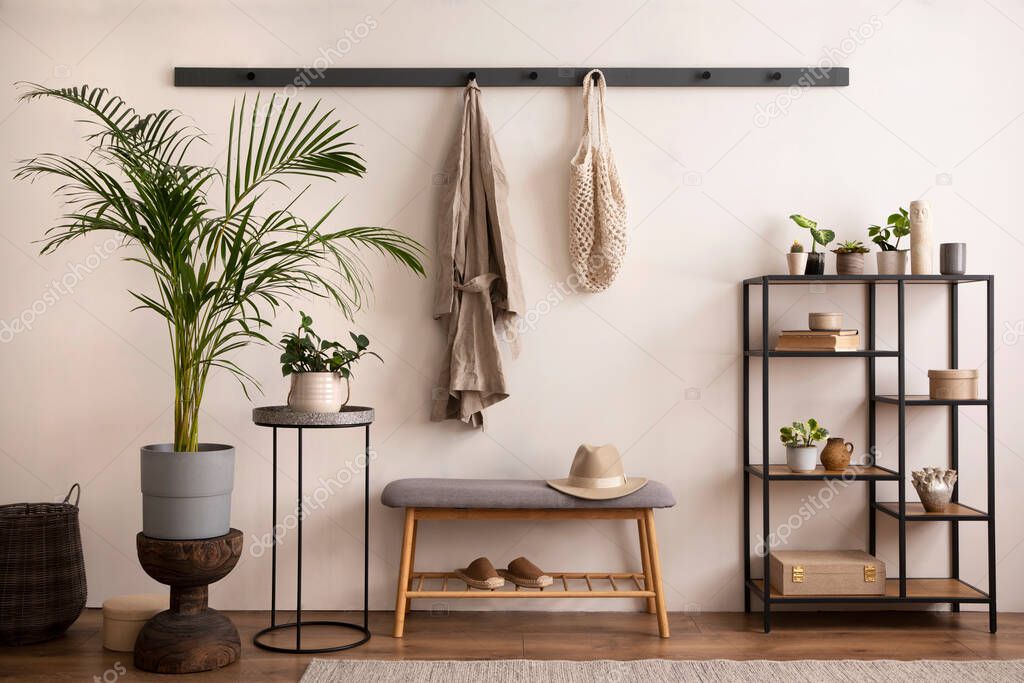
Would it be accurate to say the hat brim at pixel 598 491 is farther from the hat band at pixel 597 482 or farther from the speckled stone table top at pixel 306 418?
the speckled stone table top at pixel 306 418

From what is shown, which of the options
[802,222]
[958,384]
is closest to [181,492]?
[802,222]

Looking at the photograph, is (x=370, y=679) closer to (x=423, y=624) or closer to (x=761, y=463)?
(x=423, y=624)

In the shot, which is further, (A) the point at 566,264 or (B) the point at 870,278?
(A) the point at 566,264

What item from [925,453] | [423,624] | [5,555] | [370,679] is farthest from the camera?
[925,453]

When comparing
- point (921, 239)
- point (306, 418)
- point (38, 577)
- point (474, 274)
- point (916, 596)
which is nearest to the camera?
point (306, 418)

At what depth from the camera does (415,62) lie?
330 centimetres

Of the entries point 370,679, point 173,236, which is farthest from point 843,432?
point 173,236

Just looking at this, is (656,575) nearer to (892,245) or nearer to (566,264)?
(566,264)

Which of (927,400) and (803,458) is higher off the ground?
(927,400)

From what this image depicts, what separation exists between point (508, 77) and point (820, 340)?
156cm

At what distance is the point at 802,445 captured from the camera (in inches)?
120

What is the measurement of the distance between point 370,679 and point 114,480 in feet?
4.82

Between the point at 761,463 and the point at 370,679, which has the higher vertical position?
the point at 761,463

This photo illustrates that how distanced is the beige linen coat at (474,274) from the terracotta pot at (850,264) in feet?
3.95
